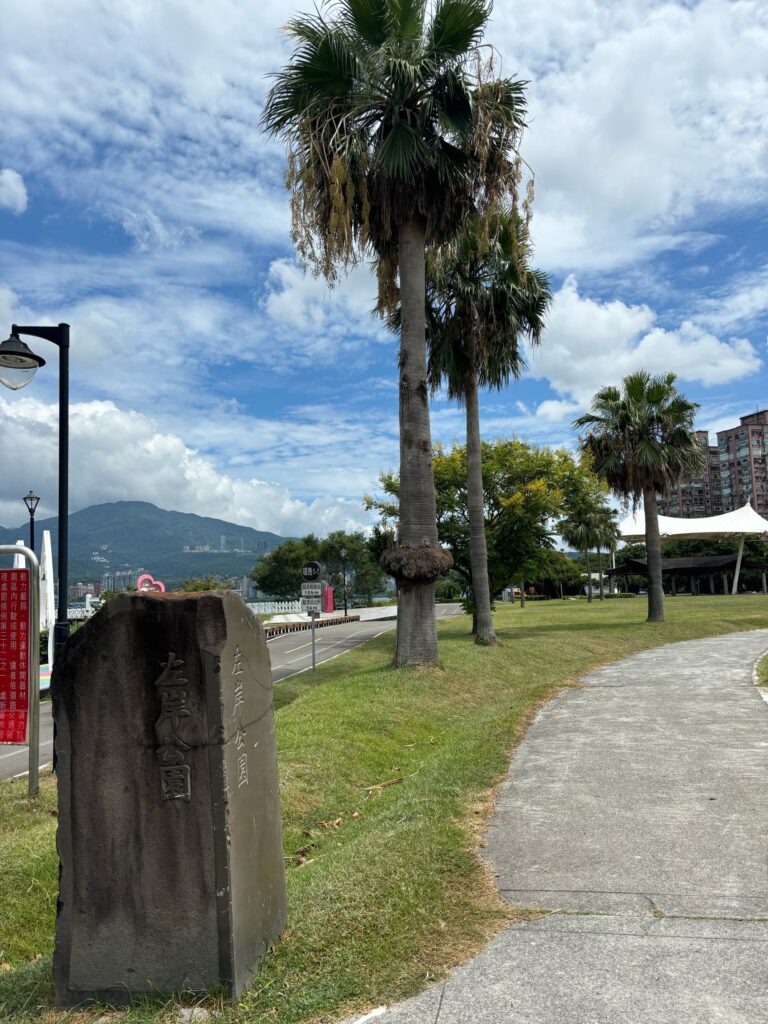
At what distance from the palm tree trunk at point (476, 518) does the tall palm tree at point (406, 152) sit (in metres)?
6.38

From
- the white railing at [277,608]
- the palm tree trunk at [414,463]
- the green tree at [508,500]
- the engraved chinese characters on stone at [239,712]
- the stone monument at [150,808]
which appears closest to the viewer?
the stone monument at [150,808]

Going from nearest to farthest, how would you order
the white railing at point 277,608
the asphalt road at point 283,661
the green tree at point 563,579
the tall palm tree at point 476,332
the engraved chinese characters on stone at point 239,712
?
the engraved chinese characters on stone at point 239,712 → the asphalt road at point 283,661 → the tall palm tree at point 476,332 → the white railing at point 277,608 → the green tree at point 563,579

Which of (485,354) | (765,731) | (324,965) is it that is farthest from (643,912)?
(485,354)

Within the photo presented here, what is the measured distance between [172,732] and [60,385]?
22.3 feet

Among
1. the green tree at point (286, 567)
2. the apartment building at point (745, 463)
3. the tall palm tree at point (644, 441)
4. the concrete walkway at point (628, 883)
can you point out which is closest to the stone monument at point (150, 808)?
the concrete walkway at point (628, 883)

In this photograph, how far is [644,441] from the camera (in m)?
30.4

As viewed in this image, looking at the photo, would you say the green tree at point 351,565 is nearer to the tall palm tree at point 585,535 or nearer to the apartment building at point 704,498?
the tall palm tree at point 585,535

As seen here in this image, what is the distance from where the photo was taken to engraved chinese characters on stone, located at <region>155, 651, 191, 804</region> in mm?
3732

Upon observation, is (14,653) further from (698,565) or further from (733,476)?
(733,476)

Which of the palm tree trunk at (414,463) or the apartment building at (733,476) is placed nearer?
the palm tree trunk at (414,463)

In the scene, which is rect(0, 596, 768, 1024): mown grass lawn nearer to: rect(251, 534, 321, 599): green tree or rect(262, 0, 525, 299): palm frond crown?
rect(262, 0, 525, 299): palm frond crown

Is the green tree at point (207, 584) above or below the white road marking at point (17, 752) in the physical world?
above

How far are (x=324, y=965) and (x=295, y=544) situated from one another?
89756mm

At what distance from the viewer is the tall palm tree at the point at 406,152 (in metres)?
14.4
